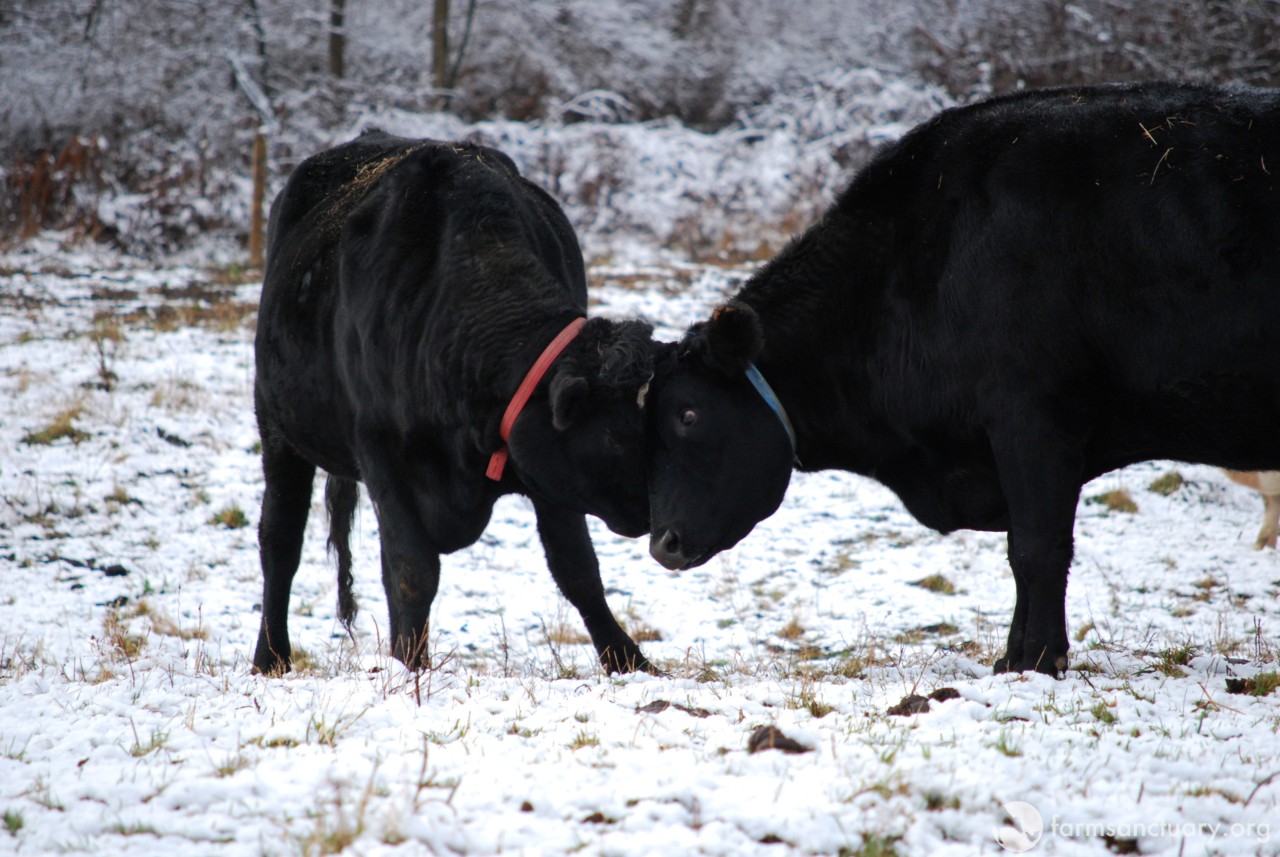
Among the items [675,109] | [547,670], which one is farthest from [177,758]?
[675,109]

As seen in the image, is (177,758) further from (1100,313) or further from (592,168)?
(592,168)

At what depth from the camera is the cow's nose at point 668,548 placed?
4.28 meters

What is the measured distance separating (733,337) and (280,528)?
103 inches

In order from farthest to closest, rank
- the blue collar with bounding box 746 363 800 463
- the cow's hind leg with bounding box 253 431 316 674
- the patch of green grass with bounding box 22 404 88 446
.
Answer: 1. the patch of green grass with bounding box 22 404 88 446
2. the cow's hind leg with bounding box 253 431 316 674
3. the blue collar with bounding box 746 363 800 463

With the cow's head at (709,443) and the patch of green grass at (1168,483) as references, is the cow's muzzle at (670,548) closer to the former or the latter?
the cow's head at (709,443)

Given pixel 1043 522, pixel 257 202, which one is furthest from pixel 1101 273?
pixel 257 202

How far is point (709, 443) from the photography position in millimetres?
4371

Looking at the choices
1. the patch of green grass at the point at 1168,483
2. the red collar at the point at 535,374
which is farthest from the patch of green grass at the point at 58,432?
the patch of green grass at the point at 1168,483

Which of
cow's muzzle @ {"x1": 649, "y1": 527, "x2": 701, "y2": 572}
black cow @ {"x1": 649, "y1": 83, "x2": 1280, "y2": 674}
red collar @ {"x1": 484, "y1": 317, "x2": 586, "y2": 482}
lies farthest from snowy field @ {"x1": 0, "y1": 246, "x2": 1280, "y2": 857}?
red collar @ {"x1": 484, "y1": 317, "x2": 586, "y2": 482}

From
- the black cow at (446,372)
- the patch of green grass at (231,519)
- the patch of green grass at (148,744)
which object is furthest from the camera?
the patch of green grass at (231,519)

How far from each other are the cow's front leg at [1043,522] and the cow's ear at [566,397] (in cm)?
153

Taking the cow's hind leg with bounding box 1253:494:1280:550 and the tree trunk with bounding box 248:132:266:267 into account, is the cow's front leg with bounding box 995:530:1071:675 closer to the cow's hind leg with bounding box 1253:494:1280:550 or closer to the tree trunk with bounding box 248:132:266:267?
the cow's hind leg with bounding box 1253:494:1280:550

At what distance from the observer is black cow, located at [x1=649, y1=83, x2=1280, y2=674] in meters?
3.88

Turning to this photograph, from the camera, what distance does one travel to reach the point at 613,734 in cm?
324
